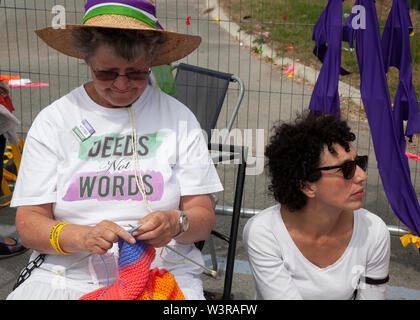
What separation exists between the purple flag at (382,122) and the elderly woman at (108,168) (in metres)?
1.21

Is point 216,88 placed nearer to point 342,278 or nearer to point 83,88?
point 83,88

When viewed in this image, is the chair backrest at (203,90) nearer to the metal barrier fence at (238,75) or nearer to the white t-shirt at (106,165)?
the metal barrier fence at (238,75)

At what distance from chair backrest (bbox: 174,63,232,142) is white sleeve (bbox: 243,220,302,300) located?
4.10 feet

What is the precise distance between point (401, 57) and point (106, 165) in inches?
69.0

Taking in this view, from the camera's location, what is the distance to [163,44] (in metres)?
2.19

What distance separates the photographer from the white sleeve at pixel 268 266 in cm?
207

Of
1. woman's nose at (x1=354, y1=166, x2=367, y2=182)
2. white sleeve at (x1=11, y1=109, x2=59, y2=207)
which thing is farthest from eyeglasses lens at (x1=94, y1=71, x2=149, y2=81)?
woman's nose at (x1=354, y1=166, x2=367, y2=182)

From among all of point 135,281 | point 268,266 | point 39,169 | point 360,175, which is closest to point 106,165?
point 39,169

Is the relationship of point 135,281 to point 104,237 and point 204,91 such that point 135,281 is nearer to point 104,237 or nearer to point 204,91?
point 104,237

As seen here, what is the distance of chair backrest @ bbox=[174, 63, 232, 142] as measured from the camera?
3.32 meters

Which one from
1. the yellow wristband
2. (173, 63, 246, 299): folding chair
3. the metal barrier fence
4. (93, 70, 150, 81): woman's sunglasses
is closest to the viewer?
the yellow wristband

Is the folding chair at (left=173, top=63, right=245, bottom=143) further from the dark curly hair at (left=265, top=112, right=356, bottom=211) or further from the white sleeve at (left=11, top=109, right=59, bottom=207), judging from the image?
the white sleeve at (left=11, top=109, right=59, bottom=207)

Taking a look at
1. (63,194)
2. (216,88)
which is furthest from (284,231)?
(216,88)
